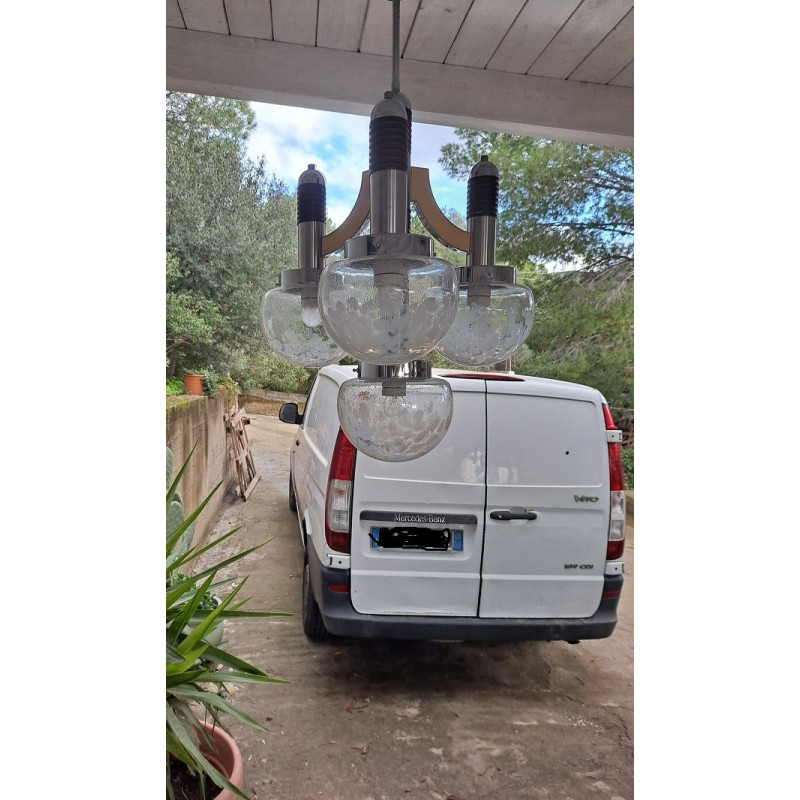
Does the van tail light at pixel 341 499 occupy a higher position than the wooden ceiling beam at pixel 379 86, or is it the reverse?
the wooden ceiling beam at pixel 379 86

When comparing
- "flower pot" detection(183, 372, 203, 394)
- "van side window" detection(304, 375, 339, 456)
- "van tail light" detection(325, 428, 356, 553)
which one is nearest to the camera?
"van tail light" detection(325, 428, 356, 553)

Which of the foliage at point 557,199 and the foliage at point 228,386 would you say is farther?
the foliage at point 228,386

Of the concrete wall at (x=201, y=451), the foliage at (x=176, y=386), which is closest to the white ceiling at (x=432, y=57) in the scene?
the concrete wall at (x=201, y=451)

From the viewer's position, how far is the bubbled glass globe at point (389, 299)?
465 millimetres

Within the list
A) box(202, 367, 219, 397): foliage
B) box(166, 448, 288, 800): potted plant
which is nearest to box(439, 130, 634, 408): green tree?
box(202, 367, 219, 397): foliage

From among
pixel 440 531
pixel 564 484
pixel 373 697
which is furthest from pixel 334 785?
pixel 564 484

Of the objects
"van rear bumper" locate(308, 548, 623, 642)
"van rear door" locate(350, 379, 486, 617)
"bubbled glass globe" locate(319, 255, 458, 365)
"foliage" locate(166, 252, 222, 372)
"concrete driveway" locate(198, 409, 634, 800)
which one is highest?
"foliage" locate(166, 252, 222, 372)

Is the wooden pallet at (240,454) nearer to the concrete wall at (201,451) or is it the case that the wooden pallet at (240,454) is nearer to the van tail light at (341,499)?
the concrete wall at (201,451)

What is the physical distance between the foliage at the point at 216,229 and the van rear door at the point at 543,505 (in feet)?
8.72

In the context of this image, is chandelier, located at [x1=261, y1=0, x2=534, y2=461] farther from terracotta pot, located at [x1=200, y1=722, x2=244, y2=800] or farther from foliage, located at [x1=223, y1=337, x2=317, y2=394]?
foliage, located at [x1=223, y1=337, x2=317, y2=394]

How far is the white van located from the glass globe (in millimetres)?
1190

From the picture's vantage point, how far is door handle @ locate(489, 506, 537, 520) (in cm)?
185
